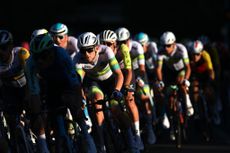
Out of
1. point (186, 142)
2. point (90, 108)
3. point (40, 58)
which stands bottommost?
point (186, 142)

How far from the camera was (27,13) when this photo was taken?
56469 mm

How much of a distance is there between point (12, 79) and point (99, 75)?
1418 mm

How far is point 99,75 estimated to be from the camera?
1423 cm

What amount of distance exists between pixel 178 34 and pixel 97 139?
199ft

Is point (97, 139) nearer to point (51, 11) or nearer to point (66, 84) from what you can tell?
point (66, 84)

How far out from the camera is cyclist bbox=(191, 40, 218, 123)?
19.4m

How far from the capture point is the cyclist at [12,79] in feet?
41.8

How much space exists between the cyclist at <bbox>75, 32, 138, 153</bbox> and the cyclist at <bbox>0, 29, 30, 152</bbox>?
0.82 m

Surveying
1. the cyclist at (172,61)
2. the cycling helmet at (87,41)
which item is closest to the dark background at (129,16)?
the cyclist at (172,61)

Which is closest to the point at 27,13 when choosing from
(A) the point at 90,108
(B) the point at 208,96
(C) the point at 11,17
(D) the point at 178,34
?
(C) the point at 11,17

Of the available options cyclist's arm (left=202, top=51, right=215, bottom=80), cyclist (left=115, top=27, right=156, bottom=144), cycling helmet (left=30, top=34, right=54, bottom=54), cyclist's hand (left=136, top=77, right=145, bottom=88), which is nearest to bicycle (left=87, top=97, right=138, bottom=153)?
cycling helmet (left=30, top=34, right=54, bottom=54)

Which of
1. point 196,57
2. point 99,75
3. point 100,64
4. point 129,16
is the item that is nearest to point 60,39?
point 99,75

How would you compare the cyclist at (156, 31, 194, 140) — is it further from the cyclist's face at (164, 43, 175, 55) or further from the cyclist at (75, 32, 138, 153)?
the cyclist at (75, 32, 138, 153)

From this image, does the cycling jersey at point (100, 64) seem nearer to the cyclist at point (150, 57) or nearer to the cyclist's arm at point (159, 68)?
the cyclist's arm at point (159, 68)
